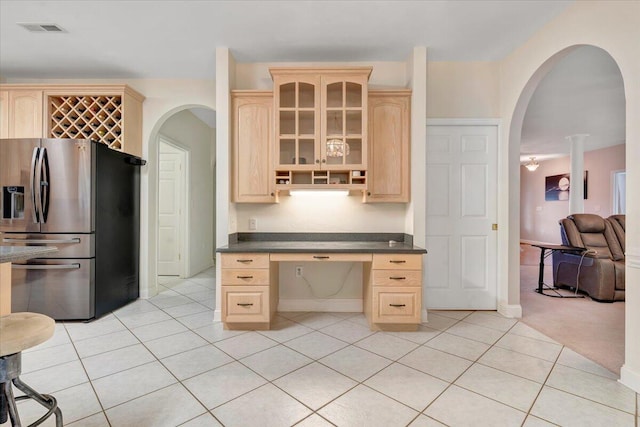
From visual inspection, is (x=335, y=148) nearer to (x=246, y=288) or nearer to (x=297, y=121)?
(x=297, y=121)

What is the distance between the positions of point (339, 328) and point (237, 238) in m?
1.42

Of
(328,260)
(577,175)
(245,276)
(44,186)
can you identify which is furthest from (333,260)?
(577,175)

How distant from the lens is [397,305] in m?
2.75

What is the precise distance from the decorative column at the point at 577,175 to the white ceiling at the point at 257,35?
8.83 ft

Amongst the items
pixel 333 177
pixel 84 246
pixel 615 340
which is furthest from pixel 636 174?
pixel 84 246

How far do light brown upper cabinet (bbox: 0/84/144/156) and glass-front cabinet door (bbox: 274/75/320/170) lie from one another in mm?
1883

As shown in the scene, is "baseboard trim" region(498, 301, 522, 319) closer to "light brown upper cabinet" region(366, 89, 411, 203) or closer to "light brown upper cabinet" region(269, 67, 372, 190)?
"light brown upper cabinet" region(366, 89, 411, 203)

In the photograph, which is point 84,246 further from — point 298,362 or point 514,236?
point 514,236

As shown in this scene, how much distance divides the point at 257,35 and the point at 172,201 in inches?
120

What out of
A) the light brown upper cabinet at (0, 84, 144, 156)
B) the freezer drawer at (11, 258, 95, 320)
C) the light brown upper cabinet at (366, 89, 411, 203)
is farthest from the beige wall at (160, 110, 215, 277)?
the light brown upper cabinet at (366, 89, 411, 203)

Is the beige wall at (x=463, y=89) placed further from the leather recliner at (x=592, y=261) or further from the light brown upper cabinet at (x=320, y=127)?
the leather recliner at (x=592, y=261)

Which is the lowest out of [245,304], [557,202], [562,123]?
[245,304]

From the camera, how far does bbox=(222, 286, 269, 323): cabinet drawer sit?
2762 mm

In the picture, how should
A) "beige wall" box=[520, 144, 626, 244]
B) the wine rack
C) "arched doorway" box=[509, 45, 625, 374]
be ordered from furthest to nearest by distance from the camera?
1. "beige wall" box=[520, 144, 626, 244]
2. the wine rack
3. "arched doorway" box=[509, 45, 625, 374]
